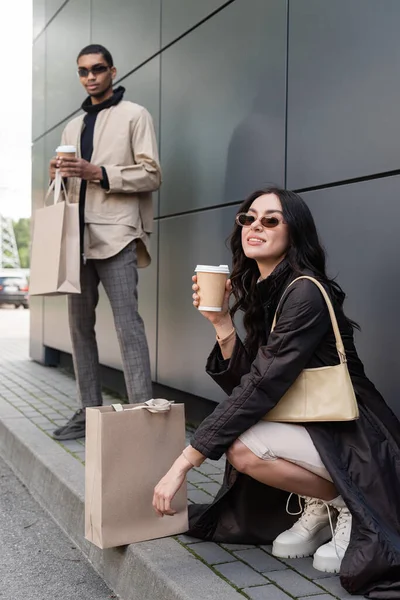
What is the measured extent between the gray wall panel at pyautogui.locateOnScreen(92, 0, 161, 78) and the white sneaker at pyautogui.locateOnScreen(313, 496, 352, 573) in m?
4.23

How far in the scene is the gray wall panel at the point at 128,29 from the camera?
238 inches

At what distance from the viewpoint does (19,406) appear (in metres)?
6.20

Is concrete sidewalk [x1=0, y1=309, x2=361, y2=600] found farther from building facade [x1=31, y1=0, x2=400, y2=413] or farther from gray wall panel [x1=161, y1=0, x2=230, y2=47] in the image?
gray wall panel [x1=161, y1=0, x2=230, y2=47]

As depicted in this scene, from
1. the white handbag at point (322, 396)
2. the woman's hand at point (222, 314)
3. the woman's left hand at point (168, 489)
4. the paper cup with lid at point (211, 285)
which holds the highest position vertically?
the paper cup with lid at point (211, 285)

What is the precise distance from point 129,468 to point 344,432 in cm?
79

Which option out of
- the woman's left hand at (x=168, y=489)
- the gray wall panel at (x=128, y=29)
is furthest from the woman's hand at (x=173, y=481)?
the gray wall panel at (x=128, y=29)

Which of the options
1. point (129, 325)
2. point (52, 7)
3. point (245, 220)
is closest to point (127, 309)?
point (129, 325)

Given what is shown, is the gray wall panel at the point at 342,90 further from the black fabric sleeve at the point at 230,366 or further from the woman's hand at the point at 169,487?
the woman's hand at the point at 169,487

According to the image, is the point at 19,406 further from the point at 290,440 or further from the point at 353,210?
the point at 290,440

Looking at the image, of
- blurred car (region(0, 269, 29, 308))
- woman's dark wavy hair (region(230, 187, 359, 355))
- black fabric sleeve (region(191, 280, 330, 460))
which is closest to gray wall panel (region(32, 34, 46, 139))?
woman's dark wavy hair (region(230, 187, 359, 355))

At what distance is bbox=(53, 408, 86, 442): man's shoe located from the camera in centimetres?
489

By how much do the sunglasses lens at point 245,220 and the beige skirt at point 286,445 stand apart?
0.76m

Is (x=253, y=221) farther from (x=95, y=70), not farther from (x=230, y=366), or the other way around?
(x=95, y=70)

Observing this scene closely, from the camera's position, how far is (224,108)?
494 centimetres
